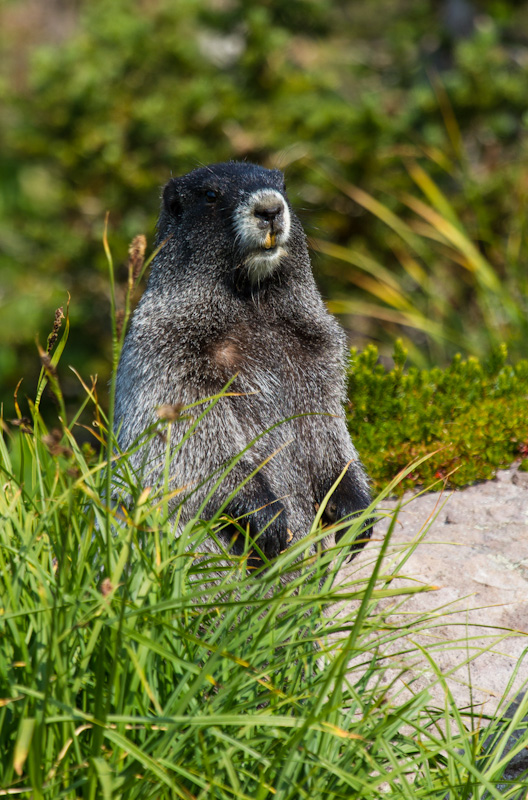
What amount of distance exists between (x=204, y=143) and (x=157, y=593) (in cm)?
757

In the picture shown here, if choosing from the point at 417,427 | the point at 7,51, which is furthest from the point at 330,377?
the point at 7,51

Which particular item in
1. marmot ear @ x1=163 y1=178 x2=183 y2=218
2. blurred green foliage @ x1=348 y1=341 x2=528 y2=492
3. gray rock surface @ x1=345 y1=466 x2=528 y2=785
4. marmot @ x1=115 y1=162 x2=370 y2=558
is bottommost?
gray rock surface @ x1=345 y1=466 x2=528 y2=785

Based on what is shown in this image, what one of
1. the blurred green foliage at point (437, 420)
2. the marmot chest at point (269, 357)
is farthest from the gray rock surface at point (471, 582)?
the marmot chest at point (269, 357)

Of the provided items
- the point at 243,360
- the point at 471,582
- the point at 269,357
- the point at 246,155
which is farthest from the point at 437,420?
the point at 246,155

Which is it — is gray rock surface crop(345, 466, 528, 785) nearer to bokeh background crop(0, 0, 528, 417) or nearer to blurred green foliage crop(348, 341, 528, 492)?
blurred green foliage crop(348, 341, 528, 492)

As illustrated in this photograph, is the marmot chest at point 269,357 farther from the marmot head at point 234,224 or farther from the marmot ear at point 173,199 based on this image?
the marmot ear at point 173,199

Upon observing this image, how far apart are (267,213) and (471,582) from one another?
5.93 feet

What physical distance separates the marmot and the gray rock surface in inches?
16.2

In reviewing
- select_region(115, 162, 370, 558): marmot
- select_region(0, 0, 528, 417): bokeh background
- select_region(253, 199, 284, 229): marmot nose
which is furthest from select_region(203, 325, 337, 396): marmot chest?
select_region(0, 0, 528, 417): bokeh background

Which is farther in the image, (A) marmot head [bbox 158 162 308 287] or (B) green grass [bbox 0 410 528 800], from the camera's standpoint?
(A) marmot head [bbox 158 162 308 287]

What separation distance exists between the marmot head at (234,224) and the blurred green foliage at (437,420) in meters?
1.31

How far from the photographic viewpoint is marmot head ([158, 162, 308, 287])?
11.3ft

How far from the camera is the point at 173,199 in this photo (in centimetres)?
380

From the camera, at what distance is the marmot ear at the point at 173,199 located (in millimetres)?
3791
